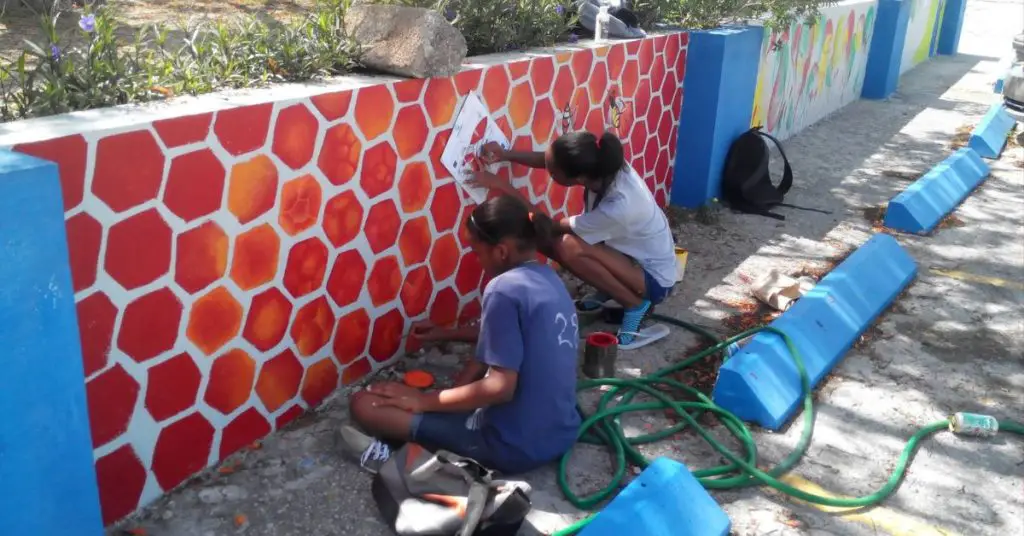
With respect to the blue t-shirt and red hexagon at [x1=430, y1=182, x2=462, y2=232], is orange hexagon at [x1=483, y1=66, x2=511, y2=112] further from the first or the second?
the blue t-shirt

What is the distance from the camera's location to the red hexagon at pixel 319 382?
3.45m

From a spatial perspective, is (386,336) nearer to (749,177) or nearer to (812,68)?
(749,177)

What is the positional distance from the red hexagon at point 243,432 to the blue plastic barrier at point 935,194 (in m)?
4.54

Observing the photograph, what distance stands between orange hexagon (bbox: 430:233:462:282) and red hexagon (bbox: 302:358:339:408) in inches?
28.8

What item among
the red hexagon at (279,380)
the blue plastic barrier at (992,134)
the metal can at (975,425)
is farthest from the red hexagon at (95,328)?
the blue plastic barrier at (992,134)

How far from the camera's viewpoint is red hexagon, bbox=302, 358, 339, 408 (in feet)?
11.3

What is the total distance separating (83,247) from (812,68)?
7598mm

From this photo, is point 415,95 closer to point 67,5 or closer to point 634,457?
point 67,5

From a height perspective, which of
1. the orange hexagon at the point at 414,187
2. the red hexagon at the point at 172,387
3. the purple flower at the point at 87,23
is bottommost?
the red hexagon at the point at 172,387

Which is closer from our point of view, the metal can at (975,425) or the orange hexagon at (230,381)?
the orange hexagon at (230,381)

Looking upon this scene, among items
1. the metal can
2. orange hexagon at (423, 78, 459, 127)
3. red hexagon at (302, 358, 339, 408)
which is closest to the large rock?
orange hexagon at (423, 78, 459, 127)

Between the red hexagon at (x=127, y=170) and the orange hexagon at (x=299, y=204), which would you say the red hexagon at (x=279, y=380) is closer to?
the orange hexagon at (x=299, y=204)

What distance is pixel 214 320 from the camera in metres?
2.96

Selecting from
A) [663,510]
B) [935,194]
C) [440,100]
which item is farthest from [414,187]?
[935,194]
